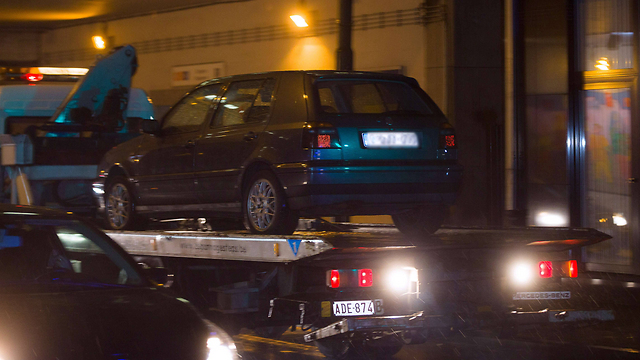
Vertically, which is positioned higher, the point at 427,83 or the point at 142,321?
the point at 427,83

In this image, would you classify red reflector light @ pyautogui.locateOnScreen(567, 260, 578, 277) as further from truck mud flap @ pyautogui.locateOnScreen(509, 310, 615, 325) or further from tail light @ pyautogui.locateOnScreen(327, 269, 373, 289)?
tail light @ pyautogui.locateOnScreen(327, 269, 373, 289)

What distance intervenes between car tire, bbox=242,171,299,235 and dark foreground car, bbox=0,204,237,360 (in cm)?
197

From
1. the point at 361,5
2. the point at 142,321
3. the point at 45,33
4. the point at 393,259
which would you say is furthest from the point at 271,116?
the point at 45,33

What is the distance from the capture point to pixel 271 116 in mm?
6652

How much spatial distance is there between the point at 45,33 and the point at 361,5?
10.1 meters

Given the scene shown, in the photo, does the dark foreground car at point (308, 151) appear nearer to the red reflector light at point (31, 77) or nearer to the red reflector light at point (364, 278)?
the red reflector light at point (364, 278)

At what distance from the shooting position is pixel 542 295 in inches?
241

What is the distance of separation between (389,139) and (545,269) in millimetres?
1525

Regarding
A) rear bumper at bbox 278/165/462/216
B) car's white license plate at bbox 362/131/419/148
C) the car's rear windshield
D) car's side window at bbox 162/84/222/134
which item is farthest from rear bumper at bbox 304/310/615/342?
car's side window at bbox 162/84/222/134

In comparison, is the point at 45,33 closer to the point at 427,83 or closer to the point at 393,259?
the point at 427,83

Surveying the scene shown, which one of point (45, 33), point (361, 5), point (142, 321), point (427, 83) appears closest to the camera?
point (142, 321)

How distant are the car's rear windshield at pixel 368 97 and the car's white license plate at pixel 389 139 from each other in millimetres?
235

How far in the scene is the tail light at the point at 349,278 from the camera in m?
5.40

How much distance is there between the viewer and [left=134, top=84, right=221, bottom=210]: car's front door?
7.32 meters
